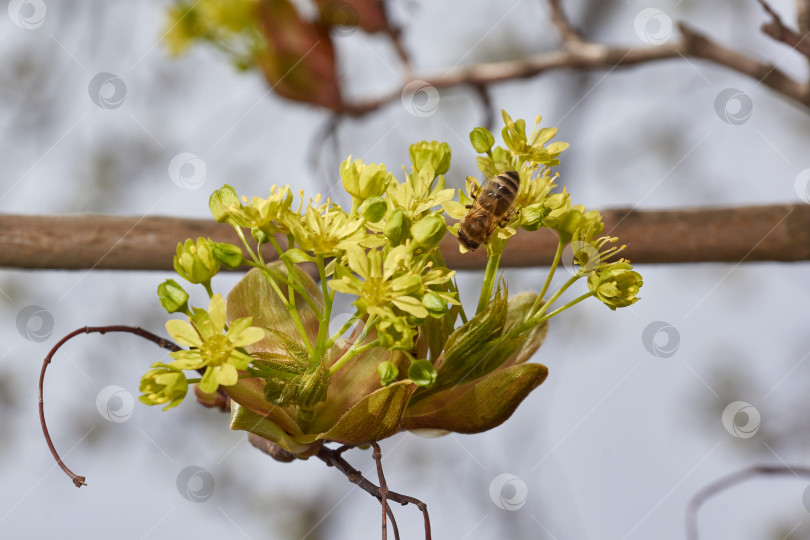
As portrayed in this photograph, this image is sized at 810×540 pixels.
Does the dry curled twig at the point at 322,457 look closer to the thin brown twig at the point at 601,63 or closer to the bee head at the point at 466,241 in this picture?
the bee head at the point at 466,241

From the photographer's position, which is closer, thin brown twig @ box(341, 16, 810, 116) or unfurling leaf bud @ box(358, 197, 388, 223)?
unfurling leaf bud @ box(358, 197, 388, 223)

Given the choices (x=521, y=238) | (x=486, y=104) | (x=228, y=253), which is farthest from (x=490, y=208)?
(x=486, y=104)

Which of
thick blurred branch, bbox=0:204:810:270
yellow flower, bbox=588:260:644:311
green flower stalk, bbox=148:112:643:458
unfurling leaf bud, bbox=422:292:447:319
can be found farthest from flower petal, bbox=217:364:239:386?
thick blurred branch, bbox=0:204:810:270

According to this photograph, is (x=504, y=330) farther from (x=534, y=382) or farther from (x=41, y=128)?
(x=41, y=128)

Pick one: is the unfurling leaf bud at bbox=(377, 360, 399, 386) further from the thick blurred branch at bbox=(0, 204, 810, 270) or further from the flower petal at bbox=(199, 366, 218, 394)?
the thick blurred branch at bbox=(0, 204, 810, 270)

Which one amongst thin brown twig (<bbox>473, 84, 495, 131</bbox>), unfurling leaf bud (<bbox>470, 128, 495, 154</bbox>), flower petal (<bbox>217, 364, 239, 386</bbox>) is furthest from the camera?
thin brown twig (<bbox>473, 84, 495, 131</bbox>)

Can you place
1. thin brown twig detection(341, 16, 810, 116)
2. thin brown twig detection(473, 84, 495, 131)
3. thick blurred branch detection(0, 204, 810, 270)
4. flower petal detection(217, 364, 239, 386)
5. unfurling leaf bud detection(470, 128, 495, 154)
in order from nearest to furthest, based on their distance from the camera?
flower petal detection(217, 364, 239, 386)
unfurling leaf bud detection(470, 128, 495, 154)
thick blurred branch detection(0, 204, 810, 270)
thin brown twig detection(341, 16, 810, 116)
thin brown twig detection(473, 84, 495, 131)

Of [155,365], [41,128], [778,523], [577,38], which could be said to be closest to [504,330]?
[155,365]
